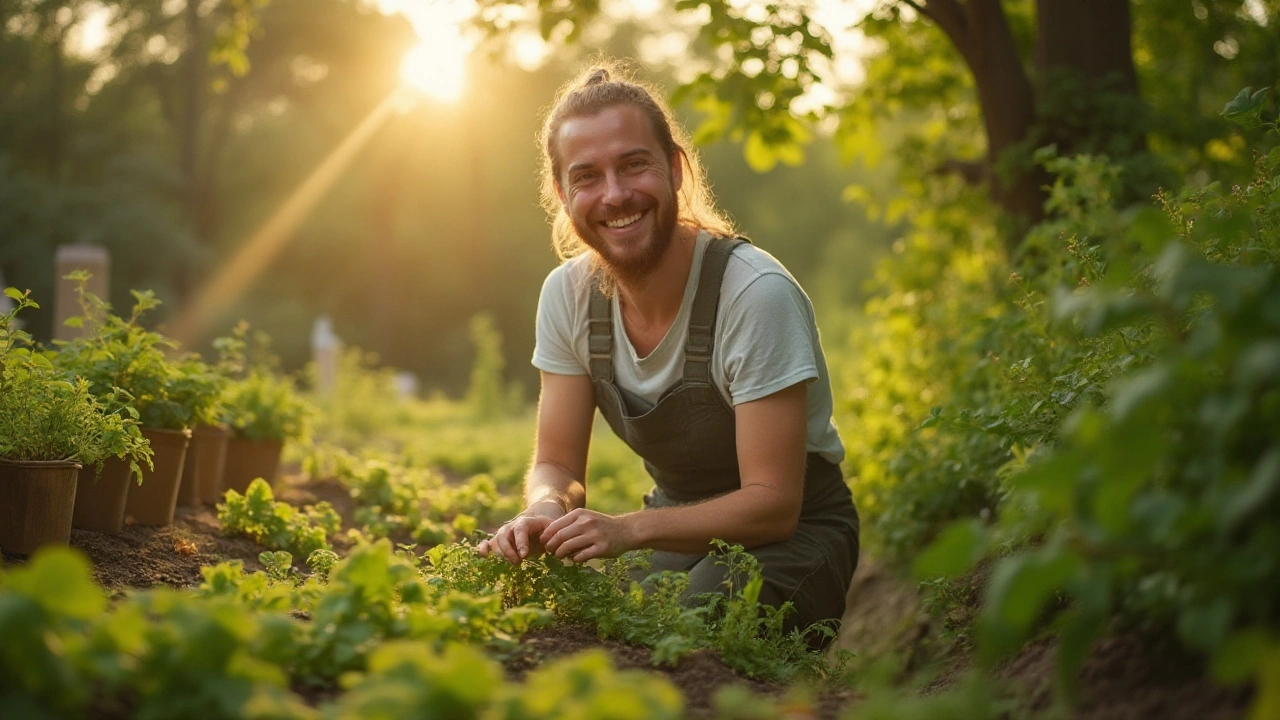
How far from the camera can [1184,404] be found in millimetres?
1696

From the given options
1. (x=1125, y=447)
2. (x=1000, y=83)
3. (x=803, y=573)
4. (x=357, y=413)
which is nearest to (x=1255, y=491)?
(x=1125, y=447)

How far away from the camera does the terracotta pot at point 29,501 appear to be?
268 centimetres

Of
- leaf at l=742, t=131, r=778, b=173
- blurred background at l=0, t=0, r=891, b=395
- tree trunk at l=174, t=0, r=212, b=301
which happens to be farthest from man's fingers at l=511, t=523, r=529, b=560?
tree trunk at l=174, t=0, r=212, b=301

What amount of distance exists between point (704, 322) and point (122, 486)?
5.69ft

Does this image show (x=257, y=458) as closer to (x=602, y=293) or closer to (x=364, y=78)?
(x=602, y=293)

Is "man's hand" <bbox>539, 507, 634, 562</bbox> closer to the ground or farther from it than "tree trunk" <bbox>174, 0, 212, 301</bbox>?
closer to the ground

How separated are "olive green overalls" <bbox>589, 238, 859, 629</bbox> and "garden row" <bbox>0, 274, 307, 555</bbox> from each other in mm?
1342

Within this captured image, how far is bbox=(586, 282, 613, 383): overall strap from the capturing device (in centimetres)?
347

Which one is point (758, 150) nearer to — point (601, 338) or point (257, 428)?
point (601, 338)

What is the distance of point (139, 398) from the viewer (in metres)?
3.40

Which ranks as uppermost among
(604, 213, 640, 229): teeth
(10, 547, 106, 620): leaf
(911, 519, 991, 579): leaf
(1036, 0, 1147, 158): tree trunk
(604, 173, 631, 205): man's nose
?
(1036, 0, 1147, 158): tree trunk

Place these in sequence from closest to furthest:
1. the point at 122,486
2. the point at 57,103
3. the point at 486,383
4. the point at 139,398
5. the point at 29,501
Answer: the point at 29,501 < the point at 122,486 < the point at 139,398 < the point at 486,383 < the point at 57,103

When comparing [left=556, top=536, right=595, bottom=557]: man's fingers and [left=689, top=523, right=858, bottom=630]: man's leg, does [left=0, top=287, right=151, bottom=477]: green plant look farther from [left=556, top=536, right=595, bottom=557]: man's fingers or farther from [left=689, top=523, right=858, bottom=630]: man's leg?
[left=689, top=523, right=858, bottom=630]: man's leg

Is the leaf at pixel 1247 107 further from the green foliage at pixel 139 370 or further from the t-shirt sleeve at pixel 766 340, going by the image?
the green foliage at pixel 139 370
